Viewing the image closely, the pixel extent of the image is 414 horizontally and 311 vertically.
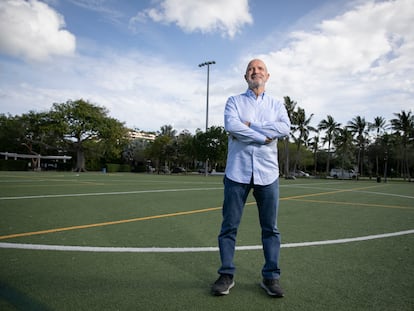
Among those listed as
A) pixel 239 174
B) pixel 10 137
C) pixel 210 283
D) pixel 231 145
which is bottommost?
pixel 210 283

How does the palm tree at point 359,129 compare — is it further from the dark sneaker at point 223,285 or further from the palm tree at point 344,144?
the dark sneaker at point 223,285

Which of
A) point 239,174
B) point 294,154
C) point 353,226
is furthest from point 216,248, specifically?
point 294,154

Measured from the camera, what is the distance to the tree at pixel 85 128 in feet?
142

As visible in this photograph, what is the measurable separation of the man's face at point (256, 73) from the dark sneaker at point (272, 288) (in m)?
1.72

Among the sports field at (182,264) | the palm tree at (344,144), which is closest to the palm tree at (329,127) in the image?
Result: the palm tree at (344,144)

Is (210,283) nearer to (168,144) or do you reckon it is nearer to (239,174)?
(239,174)

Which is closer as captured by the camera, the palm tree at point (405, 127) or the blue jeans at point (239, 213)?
the blue jeans at point (239, 213)

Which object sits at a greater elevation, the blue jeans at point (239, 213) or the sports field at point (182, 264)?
the blue jeans at point (239, 213)

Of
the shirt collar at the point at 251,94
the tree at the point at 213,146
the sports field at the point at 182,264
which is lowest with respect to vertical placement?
the sports field at the point at 182,264

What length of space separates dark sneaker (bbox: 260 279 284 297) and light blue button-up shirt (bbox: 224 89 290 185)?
0.81 m

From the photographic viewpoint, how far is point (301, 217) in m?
6.13

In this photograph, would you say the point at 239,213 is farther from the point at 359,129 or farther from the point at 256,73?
the point at 359,129

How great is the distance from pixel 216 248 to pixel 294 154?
61.7 m

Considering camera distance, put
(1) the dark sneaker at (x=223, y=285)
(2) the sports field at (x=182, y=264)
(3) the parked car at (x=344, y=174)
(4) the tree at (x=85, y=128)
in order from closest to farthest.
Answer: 1. (2) the sports field at (x=182, y=264)
2. (1) the dark sneaker at (x=223, y=285)
3. (4) the tree at (x=85, y=128)
4. (3) the parked car at (x=344, y=174)
